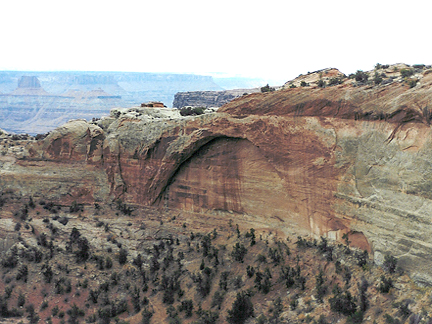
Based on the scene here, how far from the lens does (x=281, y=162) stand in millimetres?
27625

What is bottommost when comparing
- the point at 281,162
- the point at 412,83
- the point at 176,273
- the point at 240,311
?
the point at 240,311

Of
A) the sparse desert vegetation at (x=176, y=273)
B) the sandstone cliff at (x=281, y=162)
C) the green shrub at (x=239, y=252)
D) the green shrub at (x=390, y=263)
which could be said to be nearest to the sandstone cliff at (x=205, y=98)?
the sandstone cliff at (x=281, y=162)

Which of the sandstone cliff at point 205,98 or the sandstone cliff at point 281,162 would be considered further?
the sandstone cliff at point 205,98

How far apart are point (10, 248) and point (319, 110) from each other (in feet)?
69.9

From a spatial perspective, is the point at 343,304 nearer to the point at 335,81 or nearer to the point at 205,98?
the point at 335,81

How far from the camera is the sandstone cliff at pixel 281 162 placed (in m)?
22.2

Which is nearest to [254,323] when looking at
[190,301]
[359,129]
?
A: [190,301]

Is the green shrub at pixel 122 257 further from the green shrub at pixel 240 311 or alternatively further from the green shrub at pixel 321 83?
the green shrub at pixel 321 83

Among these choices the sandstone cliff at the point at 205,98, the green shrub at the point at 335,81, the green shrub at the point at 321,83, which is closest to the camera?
the green shrub at the point at 335,81

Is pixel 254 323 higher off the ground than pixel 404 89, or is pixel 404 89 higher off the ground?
pixel 404 89

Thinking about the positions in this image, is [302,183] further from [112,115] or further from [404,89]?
[112,115]

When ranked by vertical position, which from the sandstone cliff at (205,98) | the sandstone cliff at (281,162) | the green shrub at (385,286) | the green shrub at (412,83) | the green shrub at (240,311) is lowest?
the green shrub at (240,311)

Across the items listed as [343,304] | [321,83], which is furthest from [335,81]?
[343,304]

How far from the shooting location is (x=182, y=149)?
103 feet
